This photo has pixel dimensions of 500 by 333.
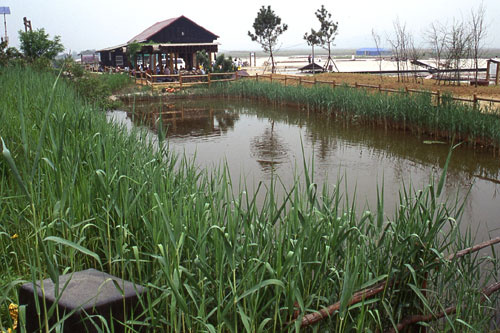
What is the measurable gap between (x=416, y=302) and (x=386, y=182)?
4.71 metres

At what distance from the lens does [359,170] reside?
8.20 meters

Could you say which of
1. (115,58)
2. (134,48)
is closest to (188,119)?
(134,48)

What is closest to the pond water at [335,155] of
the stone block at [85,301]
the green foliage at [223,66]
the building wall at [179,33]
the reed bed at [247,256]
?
the reed bed at [247,256]

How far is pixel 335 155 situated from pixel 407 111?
8.66 feet

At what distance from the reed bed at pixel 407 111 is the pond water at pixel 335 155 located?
0.30 meters

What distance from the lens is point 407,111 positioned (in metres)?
11.0

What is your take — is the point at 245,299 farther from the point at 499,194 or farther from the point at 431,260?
the point at 499,194

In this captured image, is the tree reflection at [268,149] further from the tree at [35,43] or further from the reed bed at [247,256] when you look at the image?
the tree at [35,43]

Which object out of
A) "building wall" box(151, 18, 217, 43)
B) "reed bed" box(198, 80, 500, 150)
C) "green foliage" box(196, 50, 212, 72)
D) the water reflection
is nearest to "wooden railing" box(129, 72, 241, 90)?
"green foliage" box(196, 50, 212, 72)

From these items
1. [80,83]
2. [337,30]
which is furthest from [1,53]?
[337,30]

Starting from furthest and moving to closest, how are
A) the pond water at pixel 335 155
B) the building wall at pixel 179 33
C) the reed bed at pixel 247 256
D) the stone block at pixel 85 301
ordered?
1. the building wall at pixel 179 33
2. the pond water at pixel 335 155
3. the reed bed at pixel 247 256
4. the stone block at pixel 85 301

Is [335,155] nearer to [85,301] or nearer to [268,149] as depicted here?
[268,149]

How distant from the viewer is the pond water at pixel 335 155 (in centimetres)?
670

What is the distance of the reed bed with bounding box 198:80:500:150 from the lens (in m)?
9.13
